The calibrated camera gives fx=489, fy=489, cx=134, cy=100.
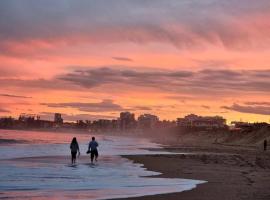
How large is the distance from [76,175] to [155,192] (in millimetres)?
6567

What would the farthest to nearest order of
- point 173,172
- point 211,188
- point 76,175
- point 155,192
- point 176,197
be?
point 173,172 → point 76,175 → point 211,188 → point 155,192 → point 176,197

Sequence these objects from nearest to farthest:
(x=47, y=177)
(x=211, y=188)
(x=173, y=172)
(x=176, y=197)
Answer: (x=176, y=197) → (x=211, y=188) → (x=47, y=177) → (x=173, y=172)

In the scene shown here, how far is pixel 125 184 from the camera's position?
18562mm

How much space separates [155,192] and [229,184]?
413 centimetres

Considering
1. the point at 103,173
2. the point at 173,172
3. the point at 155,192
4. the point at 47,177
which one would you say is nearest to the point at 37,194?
the point at 155,192

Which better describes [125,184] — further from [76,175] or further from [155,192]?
[76,175]

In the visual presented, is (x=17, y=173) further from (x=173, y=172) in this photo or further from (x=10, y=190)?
(x=173, y=172)

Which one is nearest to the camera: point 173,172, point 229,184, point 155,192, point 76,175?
point 155,192

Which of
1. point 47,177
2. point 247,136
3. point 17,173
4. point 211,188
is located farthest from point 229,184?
point 247,136

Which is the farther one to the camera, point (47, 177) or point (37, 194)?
point (47, 177)

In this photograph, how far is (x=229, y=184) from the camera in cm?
1903

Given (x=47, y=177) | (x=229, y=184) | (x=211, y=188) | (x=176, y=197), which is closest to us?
(x=176, y=197)

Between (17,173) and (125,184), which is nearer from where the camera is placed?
→ (125,184)

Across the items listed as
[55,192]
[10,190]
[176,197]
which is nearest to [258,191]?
[176,197]
